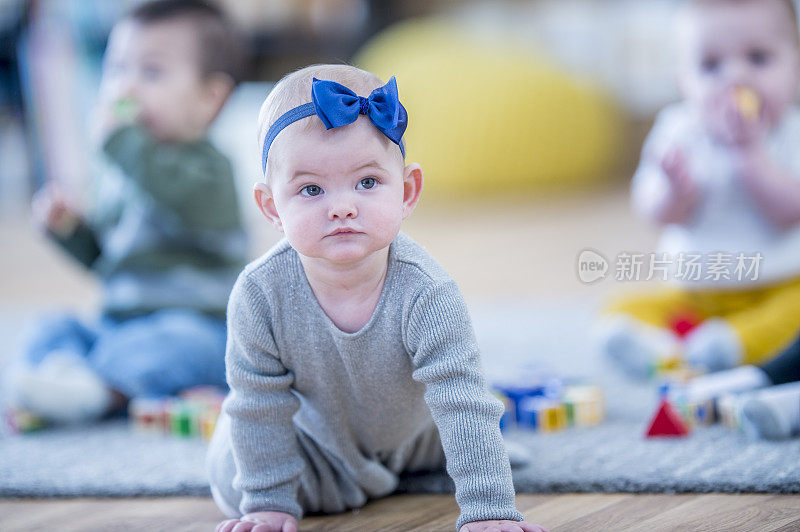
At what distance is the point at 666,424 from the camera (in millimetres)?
1111

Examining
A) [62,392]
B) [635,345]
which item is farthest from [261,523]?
[635,345]

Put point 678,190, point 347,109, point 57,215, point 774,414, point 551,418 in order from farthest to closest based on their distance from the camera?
point 57,215
point 678,190
point 551,418
point 774,414
point 347,109

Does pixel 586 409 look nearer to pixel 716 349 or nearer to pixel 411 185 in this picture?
pixel 716 349

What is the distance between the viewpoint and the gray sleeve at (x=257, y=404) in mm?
867

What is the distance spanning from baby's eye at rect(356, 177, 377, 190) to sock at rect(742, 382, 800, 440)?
1.76 ft

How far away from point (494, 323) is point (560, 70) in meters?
2.24

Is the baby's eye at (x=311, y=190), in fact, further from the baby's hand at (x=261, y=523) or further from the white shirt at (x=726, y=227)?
the white shirt at (x=726, y=227)

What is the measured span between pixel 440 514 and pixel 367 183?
345 millimetres

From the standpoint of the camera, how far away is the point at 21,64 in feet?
12.7

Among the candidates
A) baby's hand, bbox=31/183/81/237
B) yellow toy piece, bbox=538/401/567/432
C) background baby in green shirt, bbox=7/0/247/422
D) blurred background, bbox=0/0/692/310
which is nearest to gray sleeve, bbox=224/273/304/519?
yellow toy piece, bbox=538/401/567/432

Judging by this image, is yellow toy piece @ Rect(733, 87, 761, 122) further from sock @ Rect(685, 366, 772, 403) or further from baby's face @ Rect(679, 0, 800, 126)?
sock @ Rect(685, 366, 772, 403)

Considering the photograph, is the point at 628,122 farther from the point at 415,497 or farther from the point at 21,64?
the point at 415,497

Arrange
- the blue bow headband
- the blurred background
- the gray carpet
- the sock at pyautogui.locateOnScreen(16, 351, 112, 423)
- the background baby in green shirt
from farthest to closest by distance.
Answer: the blurred background < the background baby in green shirt < the sock at pyautogui.locateOnScreen(16, 351, 112, 423) < the gray carpet < the blue bow headband

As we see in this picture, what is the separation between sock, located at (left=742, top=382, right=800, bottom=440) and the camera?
1041 millimetres
